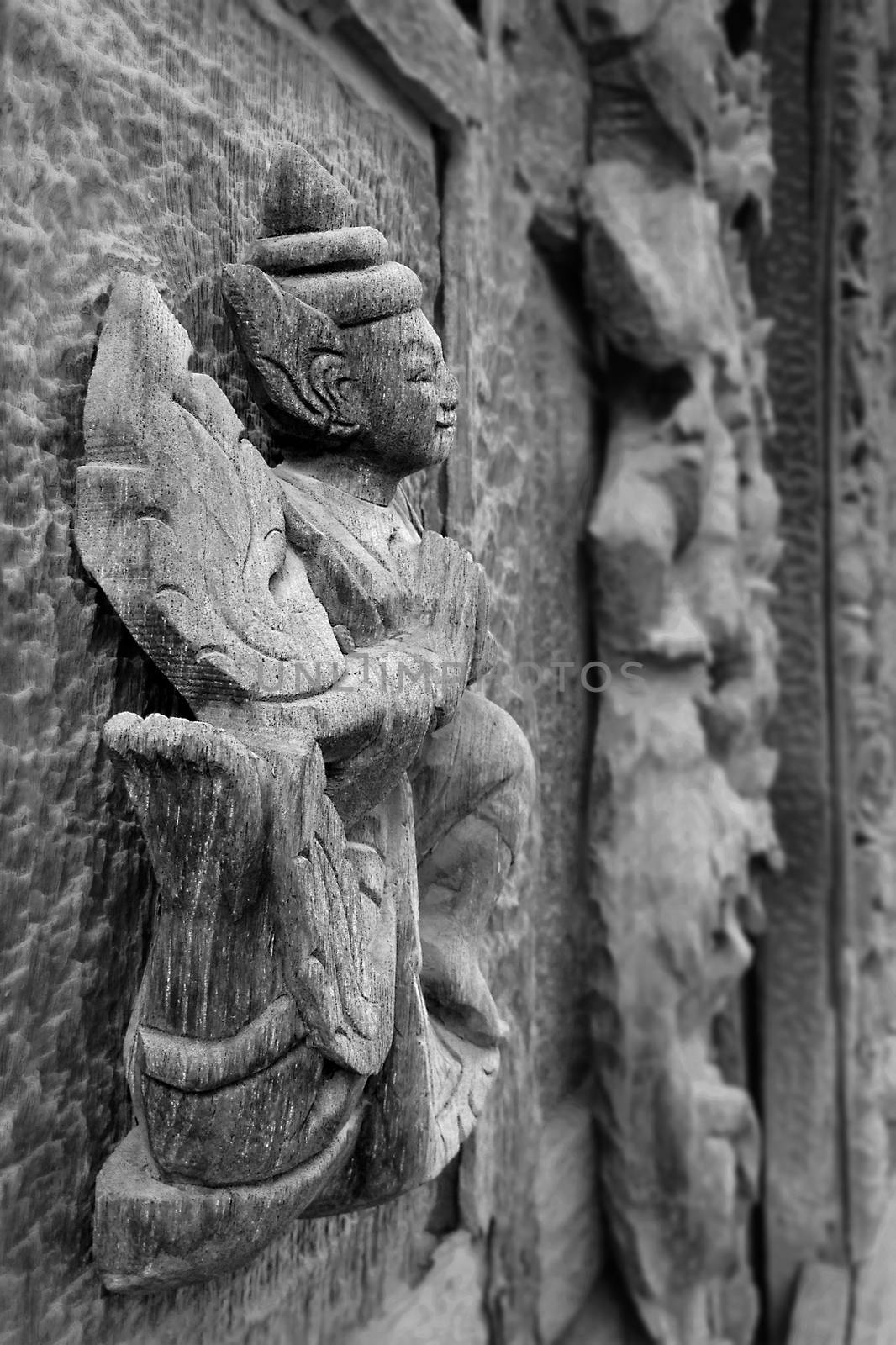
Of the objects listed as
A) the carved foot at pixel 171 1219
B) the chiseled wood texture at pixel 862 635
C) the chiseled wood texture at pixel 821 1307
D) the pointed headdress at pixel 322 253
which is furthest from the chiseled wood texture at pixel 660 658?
the carved foot at pixel 171 1219

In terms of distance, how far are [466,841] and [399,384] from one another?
40 centimetres

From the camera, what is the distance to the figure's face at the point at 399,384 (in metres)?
0.91

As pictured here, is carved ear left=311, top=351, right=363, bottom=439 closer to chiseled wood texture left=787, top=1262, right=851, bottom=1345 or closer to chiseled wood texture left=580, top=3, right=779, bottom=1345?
chiseled wood texture left=580, top=3, right=779, bottom=1345

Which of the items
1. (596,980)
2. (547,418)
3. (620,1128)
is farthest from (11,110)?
(620,1128)

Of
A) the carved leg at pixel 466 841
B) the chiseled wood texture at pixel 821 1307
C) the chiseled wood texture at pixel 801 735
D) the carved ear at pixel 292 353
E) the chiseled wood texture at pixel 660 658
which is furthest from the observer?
the chiseled wood texture at pixel 801 735

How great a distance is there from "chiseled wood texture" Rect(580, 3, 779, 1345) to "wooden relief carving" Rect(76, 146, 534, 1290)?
0.74m

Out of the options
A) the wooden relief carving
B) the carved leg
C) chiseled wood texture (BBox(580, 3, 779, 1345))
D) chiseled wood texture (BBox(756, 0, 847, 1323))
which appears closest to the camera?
the wooden relief carving

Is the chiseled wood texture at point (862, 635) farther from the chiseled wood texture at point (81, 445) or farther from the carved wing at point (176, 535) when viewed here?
the carved wing at point (176, 535)

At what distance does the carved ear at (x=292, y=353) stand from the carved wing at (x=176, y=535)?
0.29 ft

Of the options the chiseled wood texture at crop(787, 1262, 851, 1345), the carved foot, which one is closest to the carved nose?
the carved foot

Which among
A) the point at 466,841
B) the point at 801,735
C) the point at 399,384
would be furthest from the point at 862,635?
the point at 399,384

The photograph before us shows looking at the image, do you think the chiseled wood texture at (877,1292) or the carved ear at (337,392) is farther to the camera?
the chiseled wood texture at (877,1292)

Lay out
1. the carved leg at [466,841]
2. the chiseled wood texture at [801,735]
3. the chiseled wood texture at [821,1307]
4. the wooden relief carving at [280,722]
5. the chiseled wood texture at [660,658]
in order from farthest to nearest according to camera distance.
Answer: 1. the chiseled wood texture at [801,735]
2. the chiseled wood texture at [821,1307]
3. the chiseled wood texture at [660,658]
4. the carved leg at [466,841]
5. the wooden relief carving at [280,722]

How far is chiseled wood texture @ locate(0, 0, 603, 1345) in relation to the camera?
79cm
